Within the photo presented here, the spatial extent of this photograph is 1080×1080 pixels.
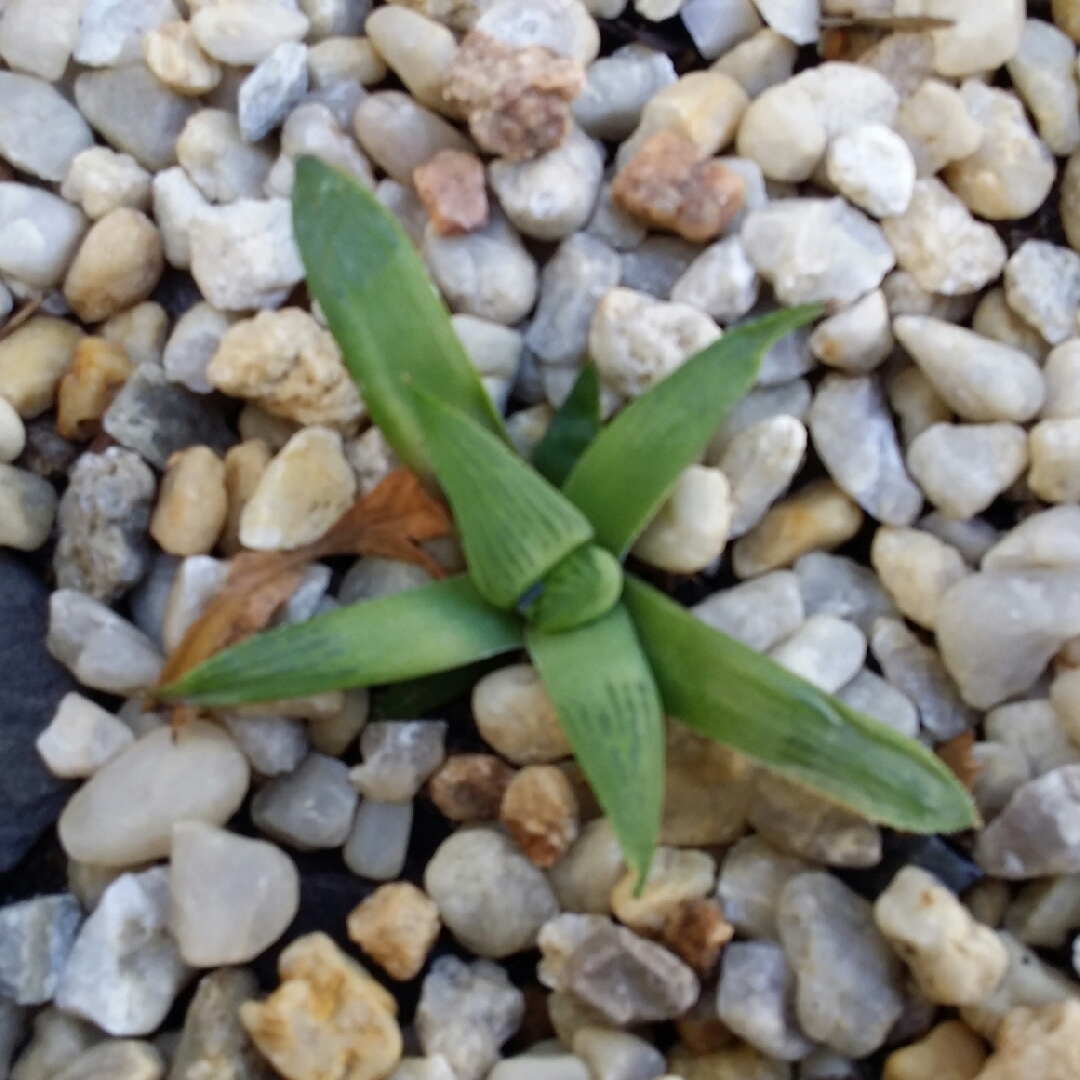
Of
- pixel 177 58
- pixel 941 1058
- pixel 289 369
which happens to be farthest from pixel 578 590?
pixel 177 58

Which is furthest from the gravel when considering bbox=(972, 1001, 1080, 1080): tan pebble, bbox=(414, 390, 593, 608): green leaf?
bbox=(414, 390, 593, 608): green leaf

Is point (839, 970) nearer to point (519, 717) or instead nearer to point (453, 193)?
point (519, 717)

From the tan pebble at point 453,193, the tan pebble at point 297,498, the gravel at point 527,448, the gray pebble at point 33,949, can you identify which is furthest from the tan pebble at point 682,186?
the gray pebble at point 33,949

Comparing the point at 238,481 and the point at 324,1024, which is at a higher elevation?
the point at 238,481

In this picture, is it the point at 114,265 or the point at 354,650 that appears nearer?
the point at 354,650

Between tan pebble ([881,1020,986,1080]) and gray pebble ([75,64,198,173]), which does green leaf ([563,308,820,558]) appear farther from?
gray pebble ([75,64,198,173])

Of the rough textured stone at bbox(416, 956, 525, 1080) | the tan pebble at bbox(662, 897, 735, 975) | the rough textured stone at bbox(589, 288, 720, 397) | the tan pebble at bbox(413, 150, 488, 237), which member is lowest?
the rough textured stone at bbox(416, 956, 525, 1080)
